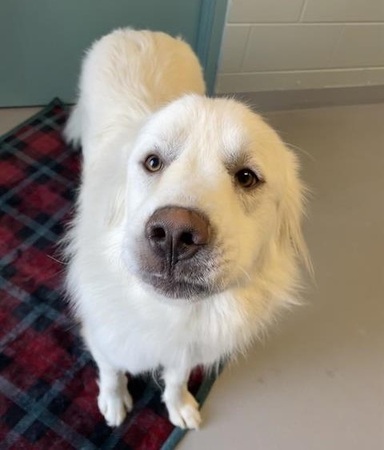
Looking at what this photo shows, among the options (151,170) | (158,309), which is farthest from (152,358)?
(151,170)

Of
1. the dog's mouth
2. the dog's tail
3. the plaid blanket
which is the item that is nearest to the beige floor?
the plaid blanket

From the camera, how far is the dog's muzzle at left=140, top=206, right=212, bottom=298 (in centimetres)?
84

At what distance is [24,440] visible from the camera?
1462 mm

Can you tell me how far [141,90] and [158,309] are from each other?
0.76 m

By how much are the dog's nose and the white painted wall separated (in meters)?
1.71

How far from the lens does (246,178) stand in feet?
3.45

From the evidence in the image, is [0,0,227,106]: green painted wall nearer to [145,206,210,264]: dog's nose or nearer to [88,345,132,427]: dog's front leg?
[88,345,132,427]: dog's front leg

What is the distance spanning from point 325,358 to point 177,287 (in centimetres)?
105

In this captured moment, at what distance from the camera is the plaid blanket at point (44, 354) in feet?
4.90

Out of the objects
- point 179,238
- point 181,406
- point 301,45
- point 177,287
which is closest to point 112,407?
point 181,406

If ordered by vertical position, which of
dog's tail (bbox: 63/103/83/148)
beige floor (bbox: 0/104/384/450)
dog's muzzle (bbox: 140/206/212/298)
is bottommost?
beige floor (bbox: 0/104/384/450)

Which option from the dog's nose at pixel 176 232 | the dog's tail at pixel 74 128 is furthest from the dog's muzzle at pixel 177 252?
the dog's tail at pixel 74 128

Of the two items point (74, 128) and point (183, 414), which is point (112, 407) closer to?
point (183, 414)

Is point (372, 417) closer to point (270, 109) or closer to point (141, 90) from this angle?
point (141, 90)
